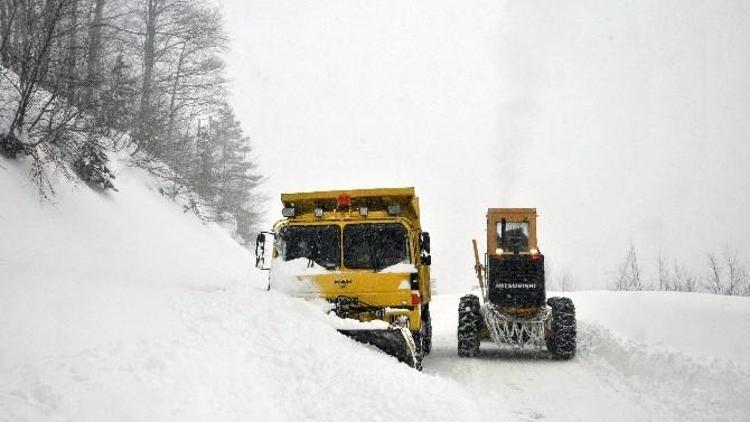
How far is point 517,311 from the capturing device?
11945 millimetres

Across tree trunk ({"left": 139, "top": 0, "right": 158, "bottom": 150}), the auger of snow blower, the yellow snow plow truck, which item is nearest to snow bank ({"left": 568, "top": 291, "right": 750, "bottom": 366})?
the auger of snow blower

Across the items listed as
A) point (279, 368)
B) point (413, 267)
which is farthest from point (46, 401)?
point (413, 267)

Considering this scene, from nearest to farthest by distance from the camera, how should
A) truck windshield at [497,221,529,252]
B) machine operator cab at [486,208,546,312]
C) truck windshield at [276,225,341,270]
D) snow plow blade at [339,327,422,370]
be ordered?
snow plow blade at [339,327,422,370] < truck windshield at [276,225,341,270] < machine operator cab at [486,208,546,312] < truck windshield at [497,221,529,252]

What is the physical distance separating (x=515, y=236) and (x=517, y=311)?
1.87m

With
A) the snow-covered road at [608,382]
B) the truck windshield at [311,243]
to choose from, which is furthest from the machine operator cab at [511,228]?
the truck windshield at [311,243]

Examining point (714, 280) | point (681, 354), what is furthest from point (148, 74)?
point (714, 280)

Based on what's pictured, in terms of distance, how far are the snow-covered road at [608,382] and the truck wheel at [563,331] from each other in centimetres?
22

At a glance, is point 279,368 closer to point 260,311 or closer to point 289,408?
point 289,408

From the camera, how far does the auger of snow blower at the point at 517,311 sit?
11.3 meters

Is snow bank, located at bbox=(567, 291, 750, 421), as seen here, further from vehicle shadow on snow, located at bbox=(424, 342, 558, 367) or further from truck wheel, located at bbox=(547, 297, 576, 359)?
vehicle shadow on snow, located at bbox=(424, 342, 558, 367)

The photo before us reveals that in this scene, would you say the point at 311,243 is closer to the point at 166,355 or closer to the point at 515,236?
the point at 166,355

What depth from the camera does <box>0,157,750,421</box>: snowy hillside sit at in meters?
4.22

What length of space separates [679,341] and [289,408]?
8247 millimetres

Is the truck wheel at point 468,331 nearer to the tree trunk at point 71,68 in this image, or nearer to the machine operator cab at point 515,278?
the machine operator cab at point 515,278
